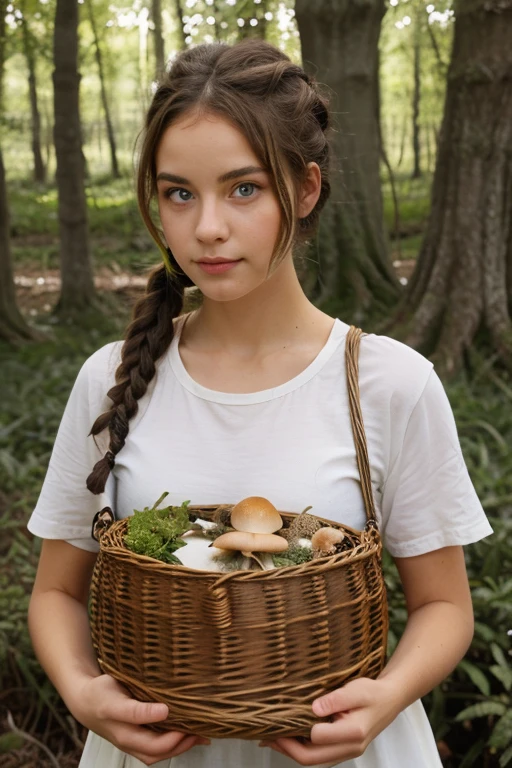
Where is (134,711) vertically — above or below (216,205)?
below

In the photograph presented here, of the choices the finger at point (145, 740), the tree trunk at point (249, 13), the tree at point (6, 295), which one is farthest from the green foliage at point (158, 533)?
the tree at point (6, 295)

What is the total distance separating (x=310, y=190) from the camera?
72.9 inches

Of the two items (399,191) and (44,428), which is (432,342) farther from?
(399,191)

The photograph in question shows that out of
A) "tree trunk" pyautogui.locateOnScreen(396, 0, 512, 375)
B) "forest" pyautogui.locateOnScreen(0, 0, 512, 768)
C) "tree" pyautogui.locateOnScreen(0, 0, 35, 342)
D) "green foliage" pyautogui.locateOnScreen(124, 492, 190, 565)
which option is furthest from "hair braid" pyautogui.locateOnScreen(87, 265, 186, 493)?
"tree" pyautogui.locateOnScreen(0, 0, 35, 342)

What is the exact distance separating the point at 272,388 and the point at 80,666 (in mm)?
705

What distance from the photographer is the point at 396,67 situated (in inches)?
1597

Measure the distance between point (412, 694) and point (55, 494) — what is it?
0.88 meters

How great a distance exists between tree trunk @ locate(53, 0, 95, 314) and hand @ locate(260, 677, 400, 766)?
27.3 ft

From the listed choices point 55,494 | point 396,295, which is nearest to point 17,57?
point 396,295

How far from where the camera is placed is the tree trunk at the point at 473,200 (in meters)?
5.42

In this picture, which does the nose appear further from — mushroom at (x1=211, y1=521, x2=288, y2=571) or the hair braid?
mushroom at (x1=211, y1=521, x2=288, y2=571)

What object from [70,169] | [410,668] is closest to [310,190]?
[410,668]

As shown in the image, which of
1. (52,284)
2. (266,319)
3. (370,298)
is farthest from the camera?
(52,284)

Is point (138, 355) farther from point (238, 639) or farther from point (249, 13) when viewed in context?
point (249, 13)
